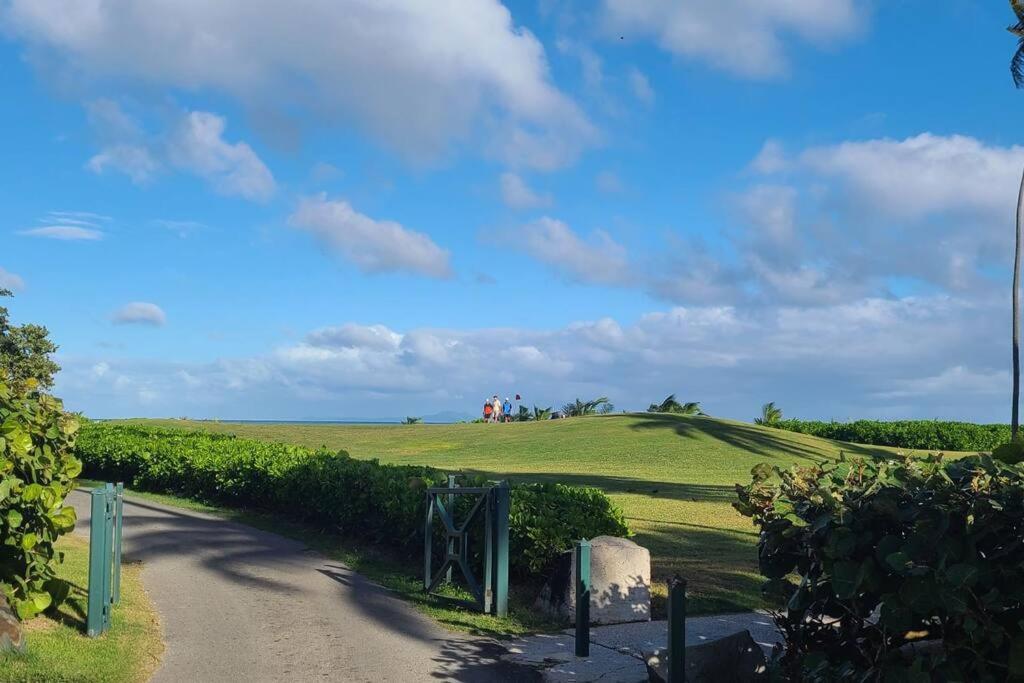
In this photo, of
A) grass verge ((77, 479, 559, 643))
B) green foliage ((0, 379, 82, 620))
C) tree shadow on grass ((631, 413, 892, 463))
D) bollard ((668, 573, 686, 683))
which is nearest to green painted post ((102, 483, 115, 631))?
green foliage ((0, 379, 82, 620))

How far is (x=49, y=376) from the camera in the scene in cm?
4503

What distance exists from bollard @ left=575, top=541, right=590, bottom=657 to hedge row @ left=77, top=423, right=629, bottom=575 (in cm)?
180

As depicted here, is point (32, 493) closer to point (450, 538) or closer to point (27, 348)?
point (450, 538)

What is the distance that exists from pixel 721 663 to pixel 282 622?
4376 mm

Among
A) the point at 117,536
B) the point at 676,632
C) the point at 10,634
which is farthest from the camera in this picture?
the point at 117,536

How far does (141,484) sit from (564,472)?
1051cm

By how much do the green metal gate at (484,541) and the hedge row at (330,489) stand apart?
0.57m

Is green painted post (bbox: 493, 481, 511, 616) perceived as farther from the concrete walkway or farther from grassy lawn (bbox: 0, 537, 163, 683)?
grassy lawn (bbox: 0, 537, 163, 683)

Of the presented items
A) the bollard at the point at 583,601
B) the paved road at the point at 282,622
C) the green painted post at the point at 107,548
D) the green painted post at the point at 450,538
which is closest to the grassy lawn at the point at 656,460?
the bollard at the point at 583,601

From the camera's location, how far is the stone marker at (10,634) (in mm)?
6742

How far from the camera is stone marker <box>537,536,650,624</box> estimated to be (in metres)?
8.70

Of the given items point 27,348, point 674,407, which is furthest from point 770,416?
point 27,348

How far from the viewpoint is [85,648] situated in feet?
23.7

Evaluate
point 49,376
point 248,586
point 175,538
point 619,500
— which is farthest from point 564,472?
point 49,376
